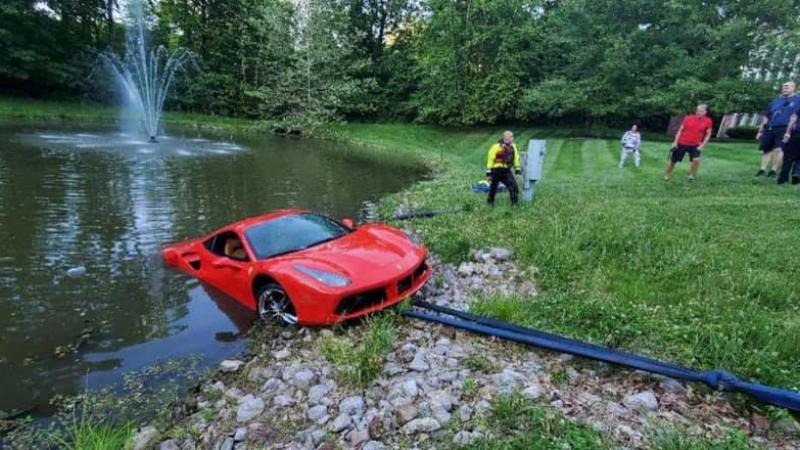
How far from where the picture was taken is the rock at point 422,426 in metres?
3.58

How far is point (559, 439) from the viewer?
322 centimetres

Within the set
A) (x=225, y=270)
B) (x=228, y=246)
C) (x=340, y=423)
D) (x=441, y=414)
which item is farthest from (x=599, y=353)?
(x=228, y=246)

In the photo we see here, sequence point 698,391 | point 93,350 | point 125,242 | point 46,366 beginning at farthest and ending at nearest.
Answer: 1. point 125,242
2. point 93,350
3. point 46,366
4. point 698,391

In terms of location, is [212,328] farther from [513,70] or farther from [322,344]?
[513,70]

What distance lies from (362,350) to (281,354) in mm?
989

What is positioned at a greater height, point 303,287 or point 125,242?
point 303,287

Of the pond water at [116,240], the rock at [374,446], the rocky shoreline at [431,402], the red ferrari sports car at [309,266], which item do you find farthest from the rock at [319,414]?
the pond water at [116,240]

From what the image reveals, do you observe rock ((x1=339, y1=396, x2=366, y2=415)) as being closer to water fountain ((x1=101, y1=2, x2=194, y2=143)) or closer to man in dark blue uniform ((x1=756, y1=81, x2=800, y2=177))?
man in dark blue uniform ((x1=756, y1=81, x2=800, y2=177))

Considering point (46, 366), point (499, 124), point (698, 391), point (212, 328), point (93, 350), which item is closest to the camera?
point (698, 391)

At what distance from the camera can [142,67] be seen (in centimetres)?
3472

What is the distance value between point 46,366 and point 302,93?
3035cm

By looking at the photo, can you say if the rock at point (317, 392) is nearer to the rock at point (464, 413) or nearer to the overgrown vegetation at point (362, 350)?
the overgrown vegetation at point (362, 350)

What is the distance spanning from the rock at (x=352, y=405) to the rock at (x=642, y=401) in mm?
2001

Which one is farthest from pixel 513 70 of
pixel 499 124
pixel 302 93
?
pixel 302 93
